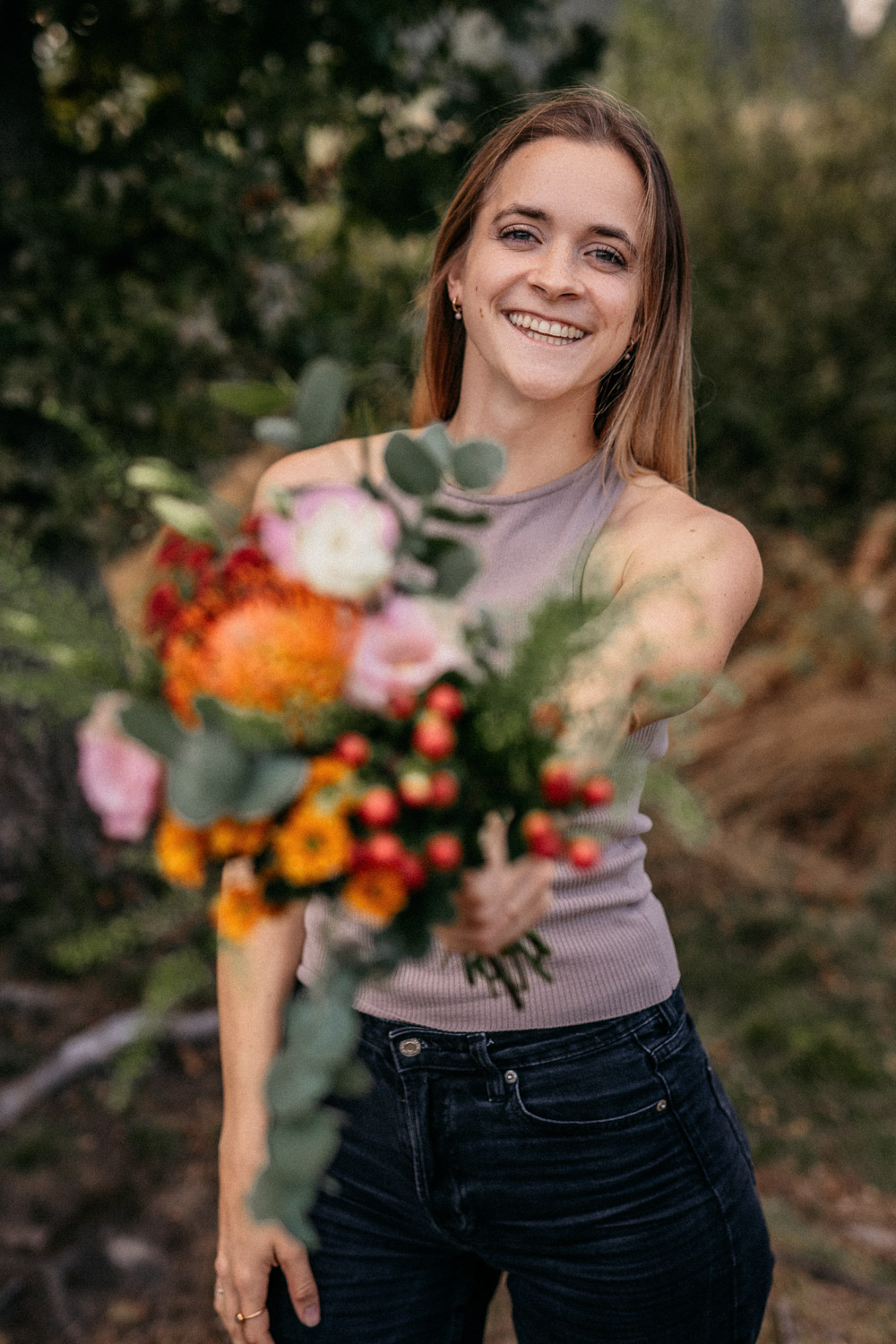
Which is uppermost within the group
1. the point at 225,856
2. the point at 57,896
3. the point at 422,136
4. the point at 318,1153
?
the point at 422,136

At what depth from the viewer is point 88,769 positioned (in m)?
0.73

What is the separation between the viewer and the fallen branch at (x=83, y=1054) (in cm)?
268

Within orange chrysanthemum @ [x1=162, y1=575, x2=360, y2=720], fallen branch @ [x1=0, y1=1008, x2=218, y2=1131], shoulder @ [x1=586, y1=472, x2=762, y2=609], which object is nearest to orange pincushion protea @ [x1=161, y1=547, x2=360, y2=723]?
orange chrysanthemum @ [x1=162, y1=575, x2=360, y2=720]

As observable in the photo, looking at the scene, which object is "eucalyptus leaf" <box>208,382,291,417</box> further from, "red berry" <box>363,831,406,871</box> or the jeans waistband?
the jeans waistband

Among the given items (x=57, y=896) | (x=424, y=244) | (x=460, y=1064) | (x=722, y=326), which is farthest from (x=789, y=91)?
(x=460, y=1064)

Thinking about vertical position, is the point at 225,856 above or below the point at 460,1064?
above

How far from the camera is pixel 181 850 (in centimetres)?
71

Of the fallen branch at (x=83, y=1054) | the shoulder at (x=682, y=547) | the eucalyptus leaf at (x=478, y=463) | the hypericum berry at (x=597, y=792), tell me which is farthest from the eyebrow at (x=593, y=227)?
the fallen branch at (x=83, y=1054)

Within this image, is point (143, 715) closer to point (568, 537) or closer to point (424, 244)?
point (568, 537)

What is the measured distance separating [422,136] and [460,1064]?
2.37 metres

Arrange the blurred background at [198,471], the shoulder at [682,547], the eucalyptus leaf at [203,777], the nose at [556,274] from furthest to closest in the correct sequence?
1. the blurred background at [198,471]
2. the nose at [556,274]
3. the shoulder at [682,547]
4. the eucalyptus leaf at [203,777]

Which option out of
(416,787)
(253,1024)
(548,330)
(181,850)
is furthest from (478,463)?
(253,1024)

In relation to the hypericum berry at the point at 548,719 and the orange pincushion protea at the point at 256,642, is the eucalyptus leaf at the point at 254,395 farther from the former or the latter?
the hypericum berry at the point at 548,719

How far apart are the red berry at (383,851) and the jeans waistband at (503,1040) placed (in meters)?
0.58
